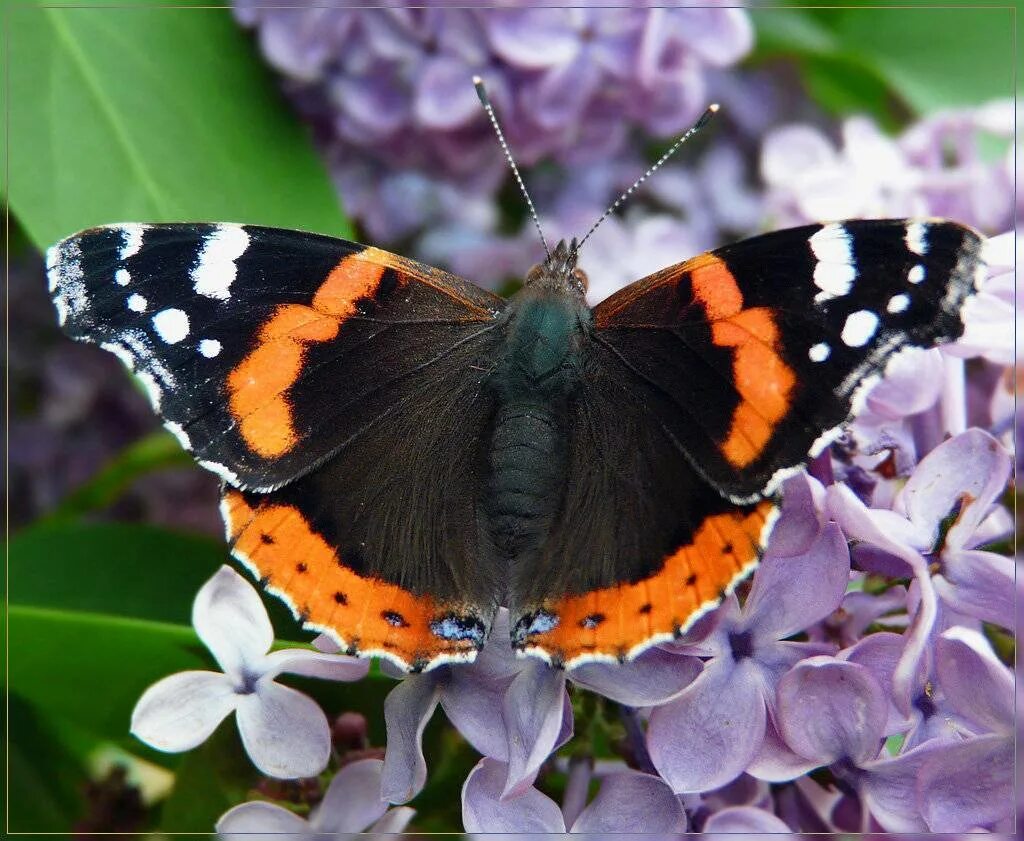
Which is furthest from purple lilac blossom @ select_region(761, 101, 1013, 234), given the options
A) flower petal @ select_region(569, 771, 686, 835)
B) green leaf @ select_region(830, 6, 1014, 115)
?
flower petal @ select_region(569, 771, 686, 835)

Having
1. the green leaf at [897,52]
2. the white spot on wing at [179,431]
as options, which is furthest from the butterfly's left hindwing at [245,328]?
the green leaf at [897,52]

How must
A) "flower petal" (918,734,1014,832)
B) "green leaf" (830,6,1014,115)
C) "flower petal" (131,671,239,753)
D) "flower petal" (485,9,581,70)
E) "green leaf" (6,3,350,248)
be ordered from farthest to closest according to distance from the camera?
"green leaf" (830,6,1014,115) < "flower petal" (485,9,581,70) < "green leaf" (6,3,350,248) < "flower petal" (131,671,239,753) < "flower petal" (918,734,1014,832)

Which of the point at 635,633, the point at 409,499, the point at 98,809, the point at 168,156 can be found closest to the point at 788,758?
the point at 635,633

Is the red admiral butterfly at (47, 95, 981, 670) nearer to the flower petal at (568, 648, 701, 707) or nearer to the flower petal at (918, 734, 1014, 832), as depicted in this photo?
the flower petal at (568, 648, 701, 707)

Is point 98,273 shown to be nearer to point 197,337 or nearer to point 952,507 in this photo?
point 197,337

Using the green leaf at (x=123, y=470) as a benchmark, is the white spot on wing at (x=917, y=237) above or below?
above

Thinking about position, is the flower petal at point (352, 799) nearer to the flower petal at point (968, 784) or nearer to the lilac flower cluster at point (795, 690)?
the lilac flower cluster at point (795, 690)

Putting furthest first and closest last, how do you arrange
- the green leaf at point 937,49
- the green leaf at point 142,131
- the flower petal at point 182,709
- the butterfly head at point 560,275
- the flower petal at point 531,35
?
the green leaf at point 937,49 < the flower petal at point 531,35 < the green leaf at point 142,131 < the butterfly head at point 560,275 < the flower petal at point 182,709
